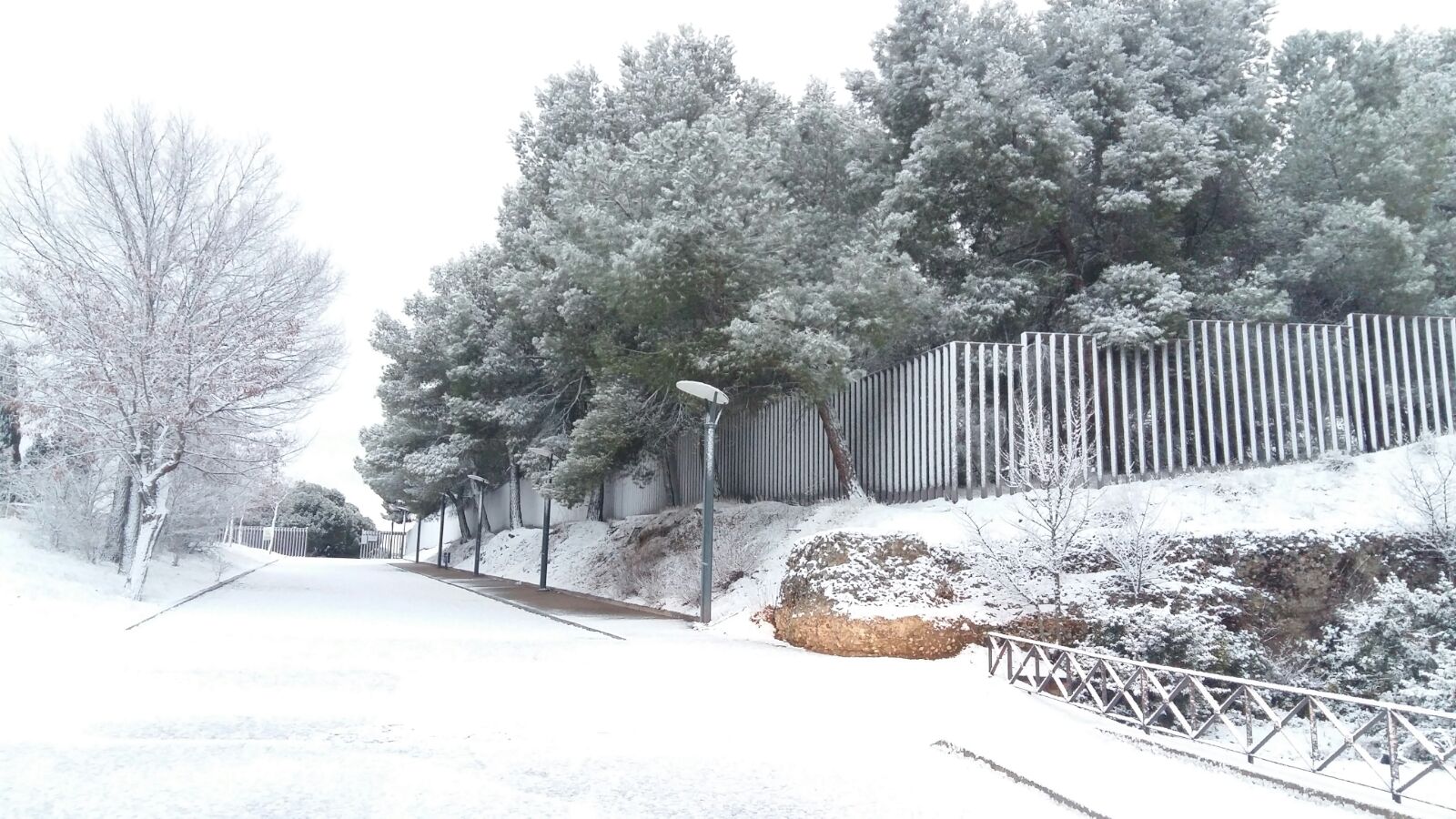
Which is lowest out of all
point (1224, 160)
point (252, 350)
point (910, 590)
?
point (910, 590)

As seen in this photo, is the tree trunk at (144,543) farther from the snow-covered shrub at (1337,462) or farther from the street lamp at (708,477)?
the snow-covered shrub at (1337,462)

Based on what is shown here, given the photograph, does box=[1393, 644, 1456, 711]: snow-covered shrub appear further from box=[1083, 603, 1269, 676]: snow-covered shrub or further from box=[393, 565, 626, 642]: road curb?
box=[393, 565, 626, 642]: road curb

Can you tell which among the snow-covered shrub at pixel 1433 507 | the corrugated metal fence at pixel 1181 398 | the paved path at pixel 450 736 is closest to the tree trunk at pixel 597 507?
the corrugated metal fence at pixel 1181 398

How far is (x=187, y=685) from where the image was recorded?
8.76m

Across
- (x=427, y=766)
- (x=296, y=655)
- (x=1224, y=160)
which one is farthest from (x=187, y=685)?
(x=1224, y=160)

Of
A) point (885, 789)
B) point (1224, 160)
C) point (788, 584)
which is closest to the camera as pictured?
point (885, 789)

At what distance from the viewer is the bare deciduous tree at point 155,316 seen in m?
16.4

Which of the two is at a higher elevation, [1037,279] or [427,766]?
[1037,279]

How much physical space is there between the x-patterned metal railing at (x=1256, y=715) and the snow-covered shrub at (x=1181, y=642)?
312mm

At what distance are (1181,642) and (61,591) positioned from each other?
16148 millimetres

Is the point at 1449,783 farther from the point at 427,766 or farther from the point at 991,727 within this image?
the point at 427,766

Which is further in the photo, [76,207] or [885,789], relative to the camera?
[76,207]

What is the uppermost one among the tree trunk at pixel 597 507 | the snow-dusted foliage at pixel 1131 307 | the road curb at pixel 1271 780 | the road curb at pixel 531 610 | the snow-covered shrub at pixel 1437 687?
the snow-dusted foliage at pixel 1131 307

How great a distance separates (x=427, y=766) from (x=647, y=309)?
11.2 m
